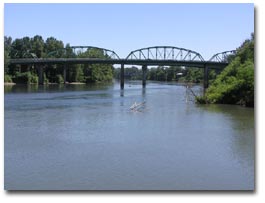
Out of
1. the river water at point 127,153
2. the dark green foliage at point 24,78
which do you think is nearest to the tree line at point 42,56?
the dark green foliage at point 24,78

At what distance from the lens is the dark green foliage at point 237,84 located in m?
44.9

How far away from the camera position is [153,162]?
17.0m

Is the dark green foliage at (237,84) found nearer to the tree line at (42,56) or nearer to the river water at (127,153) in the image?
the river water at (127,153)

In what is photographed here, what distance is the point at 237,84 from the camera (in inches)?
1807

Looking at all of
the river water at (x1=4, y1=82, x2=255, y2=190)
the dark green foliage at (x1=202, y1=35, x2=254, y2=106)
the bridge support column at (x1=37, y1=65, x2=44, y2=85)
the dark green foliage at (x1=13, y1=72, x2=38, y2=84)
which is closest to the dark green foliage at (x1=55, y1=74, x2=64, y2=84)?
the dark green foliage at (x1=13, y1=72, x2=38, y2=84)

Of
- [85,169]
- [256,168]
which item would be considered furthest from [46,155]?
[256,168]

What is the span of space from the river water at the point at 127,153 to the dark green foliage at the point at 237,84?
1380 cm

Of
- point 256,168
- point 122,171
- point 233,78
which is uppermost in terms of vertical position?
point 233,78

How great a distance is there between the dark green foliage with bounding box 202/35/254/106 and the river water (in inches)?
543

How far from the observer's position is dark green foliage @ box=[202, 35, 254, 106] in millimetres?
44906

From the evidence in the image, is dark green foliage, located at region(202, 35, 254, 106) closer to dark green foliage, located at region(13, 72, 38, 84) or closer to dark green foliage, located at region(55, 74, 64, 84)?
dark green foliage, located at region(13, 72, 38, 84)

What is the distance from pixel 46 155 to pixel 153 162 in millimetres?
4235

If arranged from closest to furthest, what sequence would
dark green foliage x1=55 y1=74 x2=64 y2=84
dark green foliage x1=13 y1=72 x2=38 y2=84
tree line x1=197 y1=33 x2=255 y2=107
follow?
tree line x1=197 y1=33 x2=255 y2=107, dark green foliage x1=13 y1=72 x2=38 y2=84, dark green foliage x1=55 y1=74 x2=64 y2=84

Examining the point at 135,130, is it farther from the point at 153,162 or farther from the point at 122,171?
the point at 122,171
